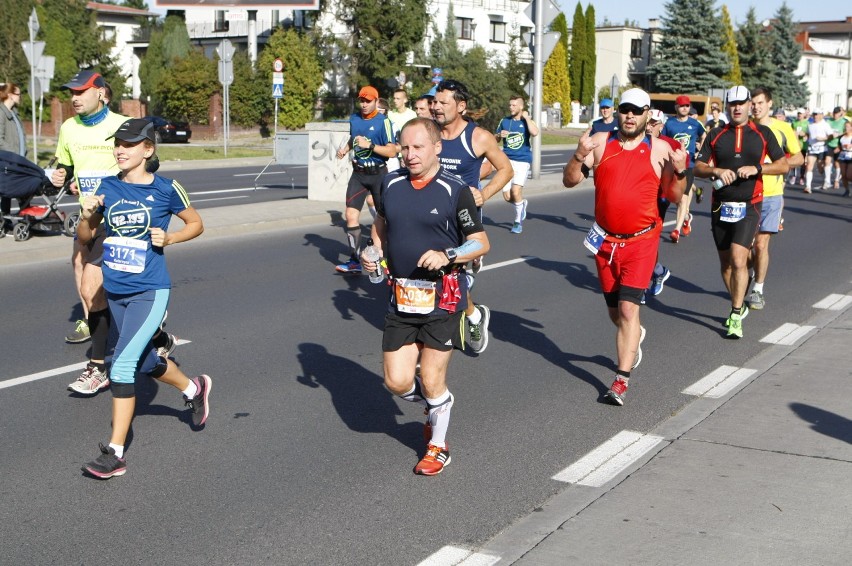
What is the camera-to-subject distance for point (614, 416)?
6.75 metres

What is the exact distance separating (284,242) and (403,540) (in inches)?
412

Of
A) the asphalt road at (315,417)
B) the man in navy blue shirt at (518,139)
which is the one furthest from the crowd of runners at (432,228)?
the man in navy blue shirt at (518,139)

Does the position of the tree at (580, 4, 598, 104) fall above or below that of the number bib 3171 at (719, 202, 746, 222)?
Answer: above

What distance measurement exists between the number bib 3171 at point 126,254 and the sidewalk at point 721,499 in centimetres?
244

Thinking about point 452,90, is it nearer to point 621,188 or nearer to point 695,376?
point 621,188

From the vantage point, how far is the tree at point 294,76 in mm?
55281

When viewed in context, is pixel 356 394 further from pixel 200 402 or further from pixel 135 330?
pixel 135 330

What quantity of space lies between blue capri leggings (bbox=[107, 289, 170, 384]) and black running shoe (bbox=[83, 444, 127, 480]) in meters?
0.38

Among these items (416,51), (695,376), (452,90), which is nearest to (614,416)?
(695,376)

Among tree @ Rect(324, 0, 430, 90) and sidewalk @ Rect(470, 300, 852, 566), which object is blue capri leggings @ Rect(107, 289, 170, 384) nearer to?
sidewalk @ Rect(470, 300, 852, 566)

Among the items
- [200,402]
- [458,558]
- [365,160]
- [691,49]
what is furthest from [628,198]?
[691,49]

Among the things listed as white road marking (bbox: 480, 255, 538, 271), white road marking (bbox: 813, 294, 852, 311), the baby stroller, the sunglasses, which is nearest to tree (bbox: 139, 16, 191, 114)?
the baby stroller

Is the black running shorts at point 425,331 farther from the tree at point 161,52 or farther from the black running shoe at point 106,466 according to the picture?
the tree at point 161,52

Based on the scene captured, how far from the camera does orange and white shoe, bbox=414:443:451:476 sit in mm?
5543
